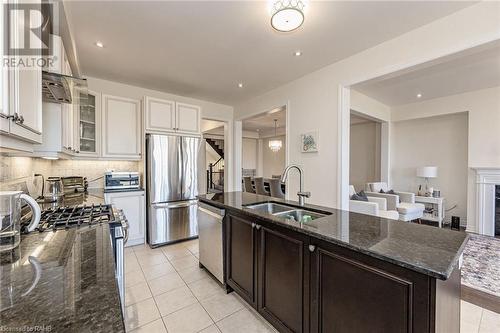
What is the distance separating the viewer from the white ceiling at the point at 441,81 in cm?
295

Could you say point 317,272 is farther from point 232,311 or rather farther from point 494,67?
point 494,67

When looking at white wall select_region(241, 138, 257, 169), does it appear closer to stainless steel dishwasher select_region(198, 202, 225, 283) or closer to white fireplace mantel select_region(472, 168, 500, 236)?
stainless steel dishwasher select_region(198, 202, 225, 283)

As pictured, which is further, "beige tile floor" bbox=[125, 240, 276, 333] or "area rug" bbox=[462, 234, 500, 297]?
"area rug" bbox=[462, 234, 500, 297]

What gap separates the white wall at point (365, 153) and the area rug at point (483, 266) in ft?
8.66

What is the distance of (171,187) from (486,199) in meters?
5.68

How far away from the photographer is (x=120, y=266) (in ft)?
4.81

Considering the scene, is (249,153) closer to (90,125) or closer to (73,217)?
(90,125)

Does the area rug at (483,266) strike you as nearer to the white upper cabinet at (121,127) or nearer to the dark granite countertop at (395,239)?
the dark granite countertop at (395,239)

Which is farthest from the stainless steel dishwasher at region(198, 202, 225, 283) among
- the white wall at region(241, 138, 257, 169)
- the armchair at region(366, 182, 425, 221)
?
the white wall at region(241, 138, 257, 169)

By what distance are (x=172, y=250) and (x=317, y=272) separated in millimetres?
2666

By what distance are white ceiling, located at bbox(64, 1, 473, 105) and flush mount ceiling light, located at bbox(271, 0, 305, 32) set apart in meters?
0.16

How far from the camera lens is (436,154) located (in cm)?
502

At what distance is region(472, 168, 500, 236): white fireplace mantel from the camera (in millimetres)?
3922

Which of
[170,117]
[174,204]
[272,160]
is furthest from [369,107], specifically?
[272,160]
